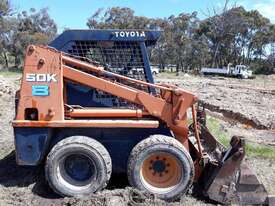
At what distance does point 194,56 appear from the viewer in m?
74.6

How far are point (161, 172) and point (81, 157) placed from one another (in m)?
1.11

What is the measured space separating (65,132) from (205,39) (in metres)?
67.8

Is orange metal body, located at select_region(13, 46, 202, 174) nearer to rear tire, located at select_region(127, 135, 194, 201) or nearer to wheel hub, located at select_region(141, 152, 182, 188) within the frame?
rear tire, located at select_region(127, 135, 194, 201)

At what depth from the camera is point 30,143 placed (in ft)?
23.2

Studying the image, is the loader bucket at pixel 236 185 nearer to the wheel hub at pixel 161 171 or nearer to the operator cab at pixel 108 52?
the wheel hub at pixel 161 171

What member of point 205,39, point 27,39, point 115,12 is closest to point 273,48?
point 205,39

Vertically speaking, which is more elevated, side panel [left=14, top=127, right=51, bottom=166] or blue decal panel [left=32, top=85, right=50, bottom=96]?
blue decal panel [left=32, top=85, right=50, bottom=96]

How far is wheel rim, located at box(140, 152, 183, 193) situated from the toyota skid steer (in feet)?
0.04

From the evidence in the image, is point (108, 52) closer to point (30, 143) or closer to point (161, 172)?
point (30, 143)

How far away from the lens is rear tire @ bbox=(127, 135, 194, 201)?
692 cm

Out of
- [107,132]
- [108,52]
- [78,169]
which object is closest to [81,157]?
[78,169]

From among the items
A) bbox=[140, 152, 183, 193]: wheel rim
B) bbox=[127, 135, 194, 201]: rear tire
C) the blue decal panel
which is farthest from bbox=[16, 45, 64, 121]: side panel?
bbox=[140, 152, 183, 193]: wheel rim

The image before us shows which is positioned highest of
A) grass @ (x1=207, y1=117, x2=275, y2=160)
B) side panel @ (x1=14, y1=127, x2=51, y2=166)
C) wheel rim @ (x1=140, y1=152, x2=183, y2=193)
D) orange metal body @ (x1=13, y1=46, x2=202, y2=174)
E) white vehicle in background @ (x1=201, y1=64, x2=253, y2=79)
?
orange metal body @ (x1=13, y1=46, x2=202, y2=174)

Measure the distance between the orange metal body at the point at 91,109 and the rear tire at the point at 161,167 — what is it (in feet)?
1.09
